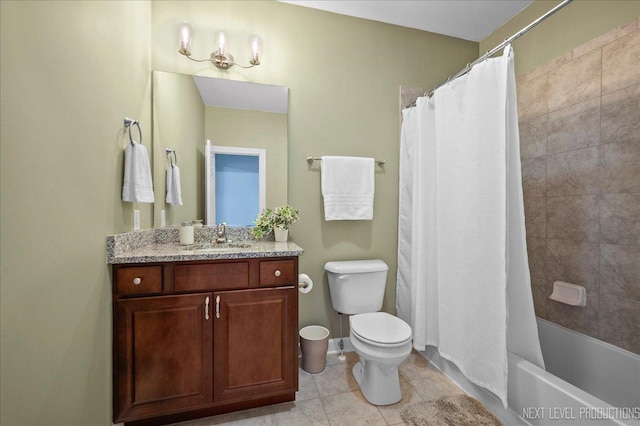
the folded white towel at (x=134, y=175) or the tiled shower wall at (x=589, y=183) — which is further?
the tiled shower wall at (x=589, y=183)

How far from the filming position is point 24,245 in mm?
777

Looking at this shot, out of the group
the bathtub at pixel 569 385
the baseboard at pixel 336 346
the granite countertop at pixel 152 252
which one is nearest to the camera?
the bathtub at pixel 569 385

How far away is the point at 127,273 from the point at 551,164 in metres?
2.70

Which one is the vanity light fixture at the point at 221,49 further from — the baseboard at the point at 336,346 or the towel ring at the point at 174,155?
the baseboard at the point at 336,346

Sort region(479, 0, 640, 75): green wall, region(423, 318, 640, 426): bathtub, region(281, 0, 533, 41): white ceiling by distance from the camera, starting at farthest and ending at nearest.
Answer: region(281, 0, 533, 41): white ceiling → region(479, 0, 640, 75): green wall → region(423, 318, 640, 426): bathtub

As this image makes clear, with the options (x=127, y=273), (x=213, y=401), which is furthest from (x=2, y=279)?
(x=213, y=401)

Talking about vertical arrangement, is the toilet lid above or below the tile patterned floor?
above

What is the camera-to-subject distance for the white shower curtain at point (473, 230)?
1393 millimetres

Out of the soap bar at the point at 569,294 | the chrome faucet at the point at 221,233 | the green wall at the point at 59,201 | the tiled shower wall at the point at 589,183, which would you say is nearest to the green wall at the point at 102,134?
the green wall at the point at 59,201

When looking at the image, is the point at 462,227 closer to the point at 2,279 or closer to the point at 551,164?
the point at 551,164

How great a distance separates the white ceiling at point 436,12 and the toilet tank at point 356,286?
78.3 inches

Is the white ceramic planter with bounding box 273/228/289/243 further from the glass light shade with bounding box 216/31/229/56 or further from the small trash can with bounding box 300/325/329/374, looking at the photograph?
the glass light shade with bounding box 216/31/229/56

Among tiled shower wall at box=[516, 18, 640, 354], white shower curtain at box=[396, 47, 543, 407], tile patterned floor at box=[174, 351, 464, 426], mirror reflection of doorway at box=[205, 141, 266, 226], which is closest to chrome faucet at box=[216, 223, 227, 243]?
mirror reflection of doorway at box=[205, 141, 266, 226]

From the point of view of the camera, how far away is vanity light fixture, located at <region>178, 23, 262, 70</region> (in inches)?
70.7
